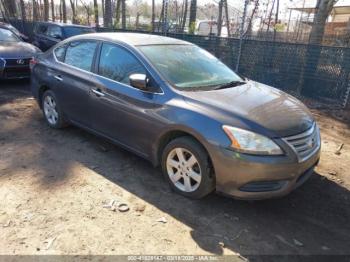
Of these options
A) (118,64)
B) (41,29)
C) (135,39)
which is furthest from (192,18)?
(118,64)

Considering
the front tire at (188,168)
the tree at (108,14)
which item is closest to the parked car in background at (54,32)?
the tree at (108,14)

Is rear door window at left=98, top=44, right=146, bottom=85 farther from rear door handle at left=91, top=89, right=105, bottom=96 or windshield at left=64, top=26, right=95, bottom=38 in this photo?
windshield at left=64, top=26, right=95, bottom=38

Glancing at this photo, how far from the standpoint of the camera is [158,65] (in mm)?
4090

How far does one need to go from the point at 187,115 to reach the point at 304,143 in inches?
47.6

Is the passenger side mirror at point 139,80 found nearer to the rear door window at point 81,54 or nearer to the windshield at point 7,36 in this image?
the rear door window at point 81,54

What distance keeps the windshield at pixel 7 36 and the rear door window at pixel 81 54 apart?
16.5ft

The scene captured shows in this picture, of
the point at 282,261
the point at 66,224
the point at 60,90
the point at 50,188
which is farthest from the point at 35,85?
the point at 282,261

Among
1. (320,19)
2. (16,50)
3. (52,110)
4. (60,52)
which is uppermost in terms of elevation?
(320,19)

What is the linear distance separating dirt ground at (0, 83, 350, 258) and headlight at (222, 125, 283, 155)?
0.73 meters

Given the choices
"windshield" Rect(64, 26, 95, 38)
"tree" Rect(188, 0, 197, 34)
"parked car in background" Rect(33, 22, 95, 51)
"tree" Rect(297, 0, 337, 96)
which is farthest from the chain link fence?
"parked car in background" Rect(33, 22, 95, 51)

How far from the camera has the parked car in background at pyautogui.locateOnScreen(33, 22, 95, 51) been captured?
11273 mm

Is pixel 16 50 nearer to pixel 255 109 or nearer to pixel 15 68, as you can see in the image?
pixel 15 68

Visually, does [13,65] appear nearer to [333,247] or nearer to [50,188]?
[50,188]

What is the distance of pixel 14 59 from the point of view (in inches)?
324
